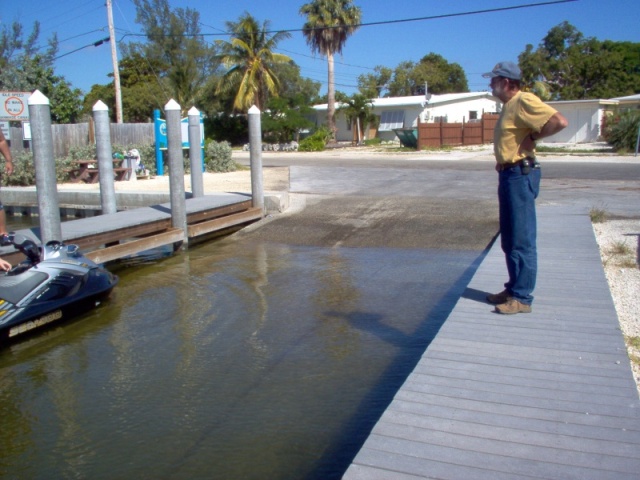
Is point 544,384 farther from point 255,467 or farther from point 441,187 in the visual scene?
point 441,187

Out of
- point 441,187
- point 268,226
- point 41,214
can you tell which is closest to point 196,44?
point 441,187

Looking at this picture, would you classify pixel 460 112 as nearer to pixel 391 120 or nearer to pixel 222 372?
pixel 391 120

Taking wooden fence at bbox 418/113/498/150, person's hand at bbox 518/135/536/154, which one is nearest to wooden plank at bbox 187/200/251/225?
person's hand at bbox 518/135/536/154

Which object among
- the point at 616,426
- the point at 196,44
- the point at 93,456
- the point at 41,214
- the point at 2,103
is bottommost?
the point at 93,456

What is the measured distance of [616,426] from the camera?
3.62 metres

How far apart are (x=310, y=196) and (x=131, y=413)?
10.6 m

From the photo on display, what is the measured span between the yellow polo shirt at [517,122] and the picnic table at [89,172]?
1537 centimetres

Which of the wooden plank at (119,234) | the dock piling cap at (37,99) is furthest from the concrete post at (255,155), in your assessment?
the dock piling cap at (37,99)

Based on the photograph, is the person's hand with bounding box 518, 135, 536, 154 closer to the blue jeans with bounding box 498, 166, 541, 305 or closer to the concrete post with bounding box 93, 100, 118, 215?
the blue jeans with bounding box 498, 166, 541, 305

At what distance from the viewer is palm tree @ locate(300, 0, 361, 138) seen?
145 ft

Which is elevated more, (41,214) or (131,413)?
(41,214)

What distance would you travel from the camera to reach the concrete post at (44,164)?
785cm

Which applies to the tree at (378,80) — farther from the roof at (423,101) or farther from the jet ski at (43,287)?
the jet ski at (43,287)

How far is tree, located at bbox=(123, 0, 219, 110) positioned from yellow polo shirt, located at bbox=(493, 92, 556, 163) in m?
41.3
